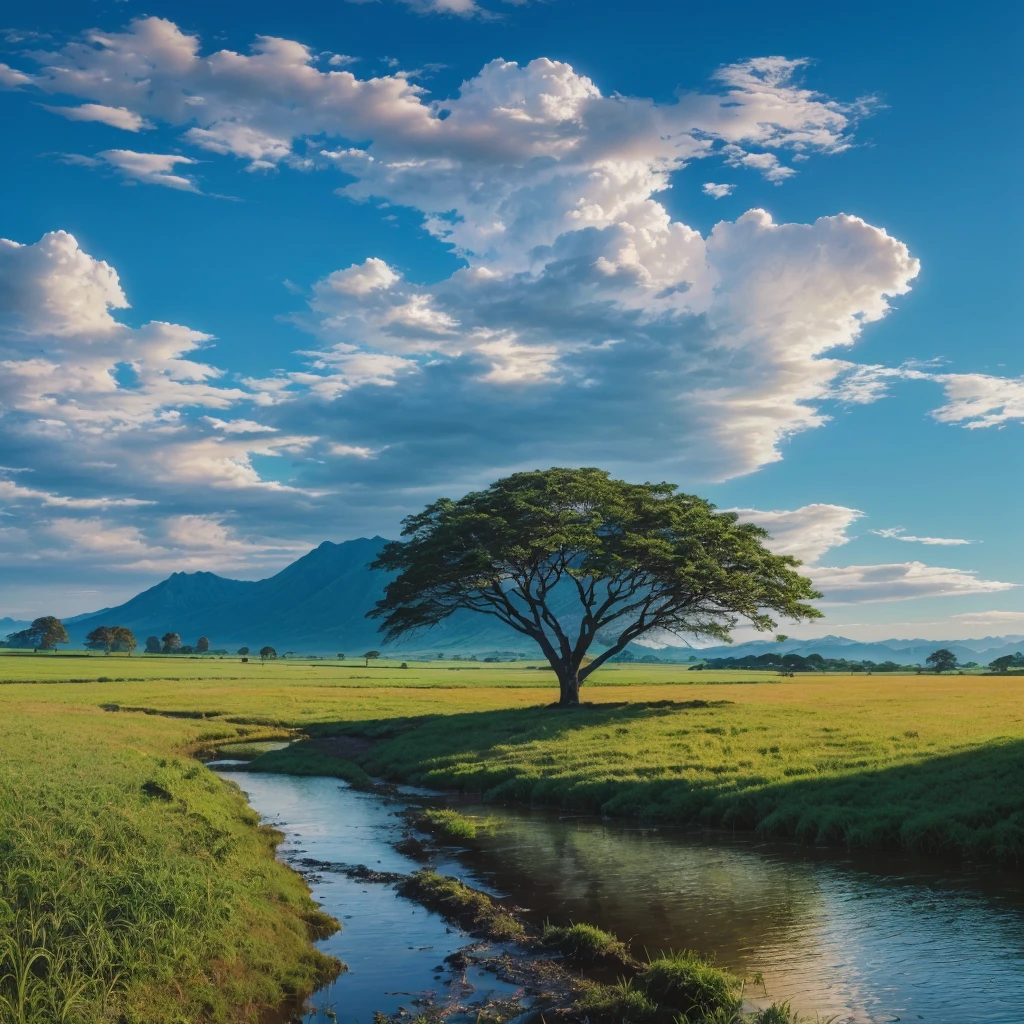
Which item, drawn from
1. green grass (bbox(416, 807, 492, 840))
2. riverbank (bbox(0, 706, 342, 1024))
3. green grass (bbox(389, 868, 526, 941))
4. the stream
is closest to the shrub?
the stream

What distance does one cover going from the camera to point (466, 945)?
701 inches

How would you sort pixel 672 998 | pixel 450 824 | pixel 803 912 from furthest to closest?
pixel 450 824 < pixel 803 912 < pixel 672 998

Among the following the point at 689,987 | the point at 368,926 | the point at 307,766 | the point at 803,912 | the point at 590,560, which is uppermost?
the point at 590,560

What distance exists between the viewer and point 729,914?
19188 millimetres

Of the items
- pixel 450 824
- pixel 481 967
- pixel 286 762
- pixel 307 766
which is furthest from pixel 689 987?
pixel 286 762

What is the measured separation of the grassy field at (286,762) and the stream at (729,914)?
67.6 inches

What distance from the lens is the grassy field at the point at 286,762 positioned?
44.8 feet

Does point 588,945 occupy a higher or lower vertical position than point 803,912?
higher

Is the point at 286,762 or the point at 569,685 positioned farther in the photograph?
the point at 569,685

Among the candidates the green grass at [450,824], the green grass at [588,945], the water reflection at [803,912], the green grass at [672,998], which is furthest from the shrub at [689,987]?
the green grass at [450,824]

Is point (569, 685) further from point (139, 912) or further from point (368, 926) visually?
point (139, 912)

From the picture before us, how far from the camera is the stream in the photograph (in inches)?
585

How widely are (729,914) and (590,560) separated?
130 ft

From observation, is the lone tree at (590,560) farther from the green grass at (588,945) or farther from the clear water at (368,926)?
the green grass at (588,945)
